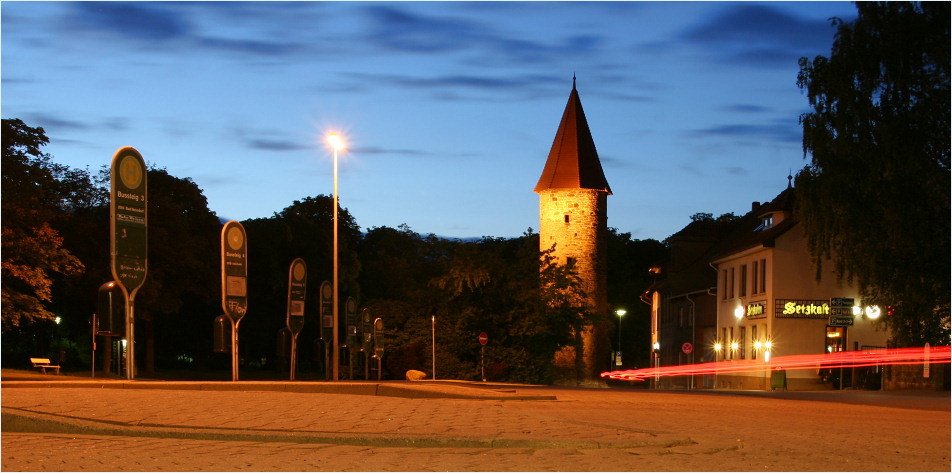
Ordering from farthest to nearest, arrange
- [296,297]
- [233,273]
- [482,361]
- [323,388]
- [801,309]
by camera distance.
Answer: [482,361] < [801,309] < [296,297] < [233,273] < [323,388]

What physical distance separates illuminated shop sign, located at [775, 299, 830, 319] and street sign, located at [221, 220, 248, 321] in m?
36.5

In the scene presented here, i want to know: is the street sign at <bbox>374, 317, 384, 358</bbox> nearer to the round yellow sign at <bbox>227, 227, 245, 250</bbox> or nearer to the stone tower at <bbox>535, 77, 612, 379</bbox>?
the round yellow sign at <bbox>227, 227, 245, 250</bbox>

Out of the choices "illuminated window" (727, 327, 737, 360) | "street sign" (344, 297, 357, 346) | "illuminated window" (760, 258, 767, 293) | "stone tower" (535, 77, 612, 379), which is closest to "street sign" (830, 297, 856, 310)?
"illuminated window" (760, 258, 767, 293)

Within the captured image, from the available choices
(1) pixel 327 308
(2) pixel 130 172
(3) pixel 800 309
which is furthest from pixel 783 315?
(2) pixel 130 172

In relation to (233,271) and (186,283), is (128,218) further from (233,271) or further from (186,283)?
(186,283)

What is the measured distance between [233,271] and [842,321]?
1412 inches

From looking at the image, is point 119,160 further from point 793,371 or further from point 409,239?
point 409,239

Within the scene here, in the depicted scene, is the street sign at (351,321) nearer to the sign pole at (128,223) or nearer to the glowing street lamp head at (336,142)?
the glowing street lamp head at (336,142)

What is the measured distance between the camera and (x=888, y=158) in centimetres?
3105

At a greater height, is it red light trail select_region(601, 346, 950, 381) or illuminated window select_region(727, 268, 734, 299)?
illuminated window select_region(727, 268, 734, 299)

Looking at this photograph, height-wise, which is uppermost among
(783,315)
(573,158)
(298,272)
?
(573,158)

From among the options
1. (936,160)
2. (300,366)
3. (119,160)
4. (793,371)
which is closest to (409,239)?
(300,366)

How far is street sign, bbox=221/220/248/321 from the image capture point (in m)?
26.6

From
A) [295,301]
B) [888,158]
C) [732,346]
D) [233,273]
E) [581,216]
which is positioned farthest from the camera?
[581,216]
